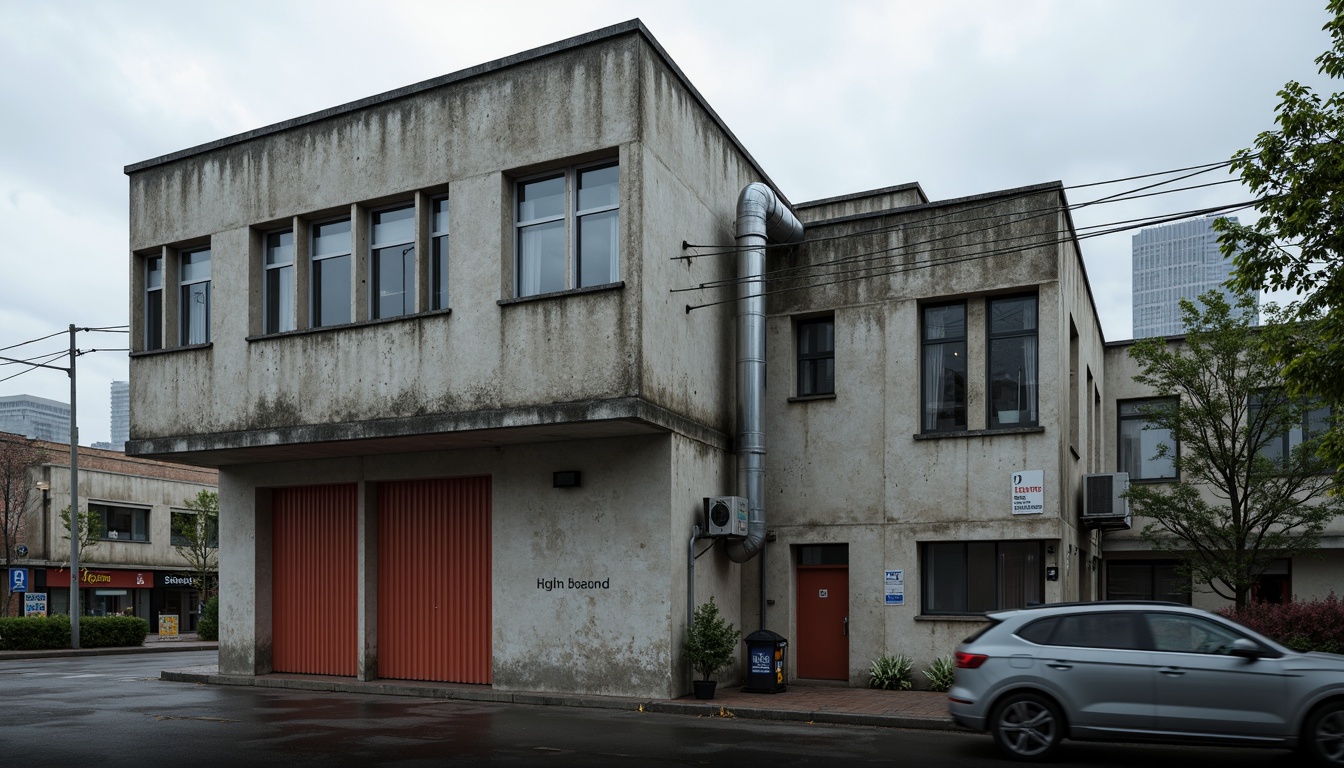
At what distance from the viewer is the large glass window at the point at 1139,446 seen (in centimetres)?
2642

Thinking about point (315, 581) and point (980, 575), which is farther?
point (315, 581)

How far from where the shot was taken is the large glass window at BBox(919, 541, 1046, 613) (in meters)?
17.3

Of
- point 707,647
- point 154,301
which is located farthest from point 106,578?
point 707,647

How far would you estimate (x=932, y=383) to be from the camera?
1844 cm

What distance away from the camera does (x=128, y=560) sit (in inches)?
1832

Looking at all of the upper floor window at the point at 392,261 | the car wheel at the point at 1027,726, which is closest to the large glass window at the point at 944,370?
the car wheel at the point at 1027,726

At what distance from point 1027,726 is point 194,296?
633 inches

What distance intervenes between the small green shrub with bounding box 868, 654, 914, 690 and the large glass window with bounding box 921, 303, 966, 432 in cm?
370

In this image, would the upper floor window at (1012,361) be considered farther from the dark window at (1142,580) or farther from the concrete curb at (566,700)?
the dark window at (1142,580)

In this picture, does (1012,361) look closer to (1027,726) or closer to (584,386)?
(584,386)

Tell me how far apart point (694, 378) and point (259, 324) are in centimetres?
763

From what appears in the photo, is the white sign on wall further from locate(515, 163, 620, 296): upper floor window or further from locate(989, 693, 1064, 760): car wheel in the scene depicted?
locate(515, 163, 620, 296): upper floor window

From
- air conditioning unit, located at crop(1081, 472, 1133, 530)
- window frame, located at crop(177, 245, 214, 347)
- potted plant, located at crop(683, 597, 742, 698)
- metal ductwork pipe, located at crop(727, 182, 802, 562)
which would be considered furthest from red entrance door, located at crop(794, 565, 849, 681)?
window frame, located at crop(177, 245, 214, 347)

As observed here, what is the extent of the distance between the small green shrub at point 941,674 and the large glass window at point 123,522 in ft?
126
